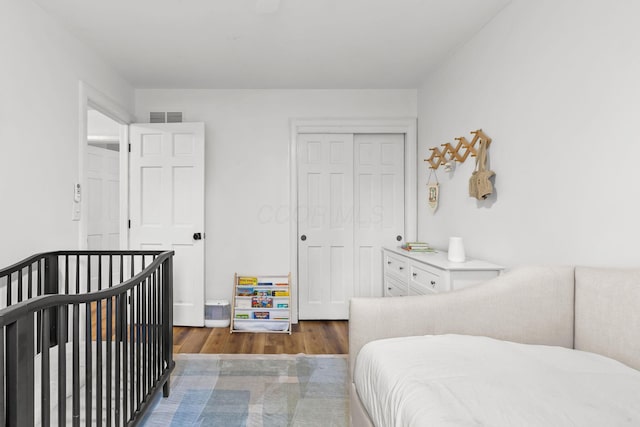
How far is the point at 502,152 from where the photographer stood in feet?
7.43

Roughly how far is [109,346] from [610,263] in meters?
1.97

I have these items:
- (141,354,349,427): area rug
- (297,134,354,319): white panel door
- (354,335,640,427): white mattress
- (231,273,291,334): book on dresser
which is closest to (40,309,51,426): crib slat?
(354,335,640,427): white mattress

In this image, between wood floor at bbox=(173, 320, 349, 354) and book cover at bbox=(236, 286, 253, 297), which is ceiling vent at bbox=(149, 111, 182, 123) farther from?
wood floor at bbox=(173, 320, 349, 354)

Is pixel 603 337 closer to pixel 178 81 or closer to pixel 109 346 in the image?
pixel 109 346

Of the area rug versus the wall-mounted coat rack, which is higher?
the wall-mounted coat rack

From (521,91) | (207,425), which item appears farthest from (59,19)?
(521,91)

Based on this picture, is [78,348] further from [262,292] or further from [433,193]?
[433,193]

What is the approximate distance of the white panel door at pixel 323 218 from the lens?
3.82m

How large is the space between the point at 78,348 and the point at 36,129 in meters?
1.69

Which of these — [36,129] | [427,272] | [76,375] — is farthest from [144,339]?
[427,272]

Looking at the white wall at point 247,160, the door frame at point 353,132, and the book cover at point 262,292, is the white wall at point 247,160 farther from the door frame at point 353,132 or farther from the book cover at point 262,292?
the book cover at point 262,292

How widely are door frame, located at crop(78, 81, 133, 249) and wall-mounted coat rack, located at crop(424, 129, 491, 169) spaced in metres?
2.71

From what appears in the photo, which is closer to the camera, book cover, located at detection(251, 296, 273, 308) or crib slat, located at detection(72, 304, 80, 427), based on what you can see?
crib slat, located at detection(72, 304, 80, 427)

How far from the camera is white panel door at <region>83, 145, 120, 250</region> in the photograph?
15.1 feet
